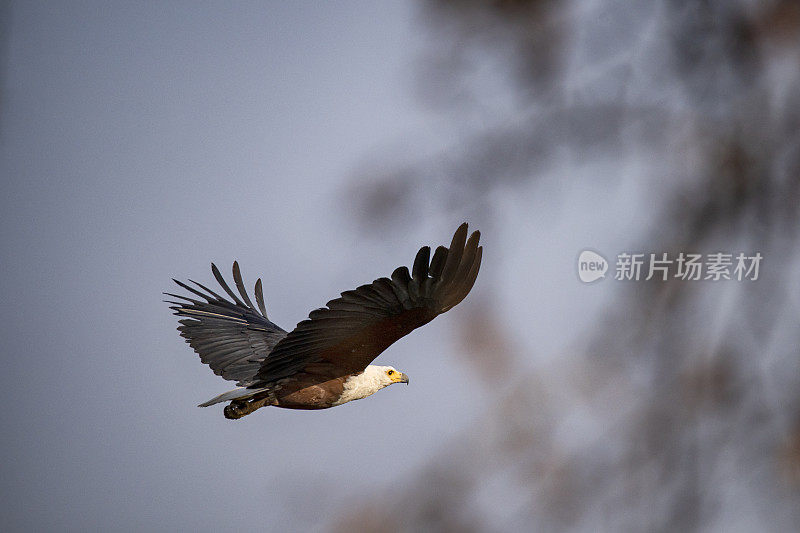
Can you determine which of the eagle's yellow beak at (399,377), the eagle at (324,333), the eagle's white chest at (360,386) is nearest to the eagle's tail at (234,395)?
the eagle at (324,333)

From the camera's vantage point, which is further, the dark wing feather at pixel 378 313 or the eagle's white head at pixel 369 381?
the eagle's white head at pixel 369 381

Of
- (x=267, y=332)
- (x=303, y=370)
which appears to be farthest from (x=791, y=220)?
(x=267, y=332)

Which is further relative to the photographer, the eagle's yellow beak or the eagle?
the eagle's yellow beak

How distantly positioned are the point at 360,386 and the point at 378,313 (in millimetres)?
331

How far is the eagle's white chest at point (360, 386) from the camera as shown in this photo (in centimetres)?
162

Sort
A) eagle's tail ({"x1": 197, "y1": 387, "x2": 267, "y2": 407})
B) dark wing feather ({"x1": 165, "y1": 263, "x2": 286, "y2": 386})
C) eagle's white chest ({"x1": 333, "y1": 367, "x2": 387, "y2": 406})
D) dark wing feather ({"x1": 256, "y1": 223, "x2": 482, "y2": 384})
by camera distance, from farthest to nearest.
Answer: dark wing feather ({"x1": 165, "y1": 263, "x2": 286, "y2": 386}) < eagle's white chest ({"x1": 333, "y1": 367, "x2": 387, "y2": 406}) < eagle's tail ({"x1": 197, "y1": 387, "x2": 267, "y2": 407}) < dark wing feather ({"x1": 256, "y1": 223, "x2": 482, "y2": 384})

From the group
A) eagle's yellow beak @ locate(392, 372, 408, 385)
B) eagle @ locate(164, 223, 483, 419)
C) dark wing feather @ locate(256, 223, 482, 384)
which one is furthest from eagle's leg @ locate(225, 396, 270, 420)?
eagle's yellow beak @ locate(392, 372, 408, 385)

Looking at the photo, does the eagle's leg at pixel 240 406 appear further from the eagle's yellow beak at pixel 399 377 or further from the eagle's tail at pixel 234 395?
the eagle's yellow beak at pixel 399 377

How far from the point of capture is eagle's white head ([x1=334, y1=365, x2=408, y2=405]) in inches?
63.8

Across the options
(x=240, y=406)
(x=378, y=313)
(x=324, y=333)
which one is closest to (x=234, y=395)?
(x=240, y=406)

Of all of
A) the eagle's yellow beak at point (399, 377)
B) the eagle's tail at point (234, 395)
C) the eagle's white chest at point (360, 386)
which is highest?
the eagle's yellow beak at point (399, 377)

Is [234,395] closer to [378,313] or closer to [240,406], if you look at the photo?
[240,406]

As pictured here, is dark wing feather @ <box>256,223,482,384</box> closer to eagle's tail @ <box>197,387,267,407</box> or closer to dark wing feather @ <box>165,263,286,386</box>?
eagle's tail @ <box>197,387,267,407</box>

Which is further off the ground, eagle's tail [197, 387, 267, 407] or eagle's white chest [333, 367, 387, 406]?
eagle's white chest [333, 367, 387, 406]
